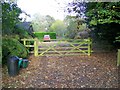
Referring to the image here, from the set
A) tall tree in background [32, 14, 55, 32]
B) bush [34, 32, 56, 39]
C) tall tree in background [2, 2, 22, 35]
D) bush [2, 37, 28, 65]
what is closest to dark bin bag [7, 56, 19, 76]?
bush [2, 37, 28, 65]

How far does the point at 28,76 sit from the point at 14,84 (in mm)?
585

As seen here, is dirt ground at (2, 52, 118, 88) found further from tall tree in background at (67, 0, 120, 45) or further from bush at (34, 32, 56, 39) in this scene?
tall tree in background at (67, 0, 120, 45)

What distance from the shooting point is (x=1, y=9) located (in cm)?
455

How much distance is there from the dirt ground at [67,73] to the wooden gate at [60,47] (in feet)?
1.14

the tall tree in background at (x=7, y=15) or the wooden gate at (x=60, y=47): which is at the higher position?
the tall tree in background at (x=7, y=15)

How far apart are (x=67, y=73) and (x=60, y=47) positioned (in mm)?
2244

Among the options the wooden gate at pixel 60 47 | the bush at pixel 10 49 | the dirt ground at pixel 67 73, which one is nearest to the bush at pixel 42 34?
the wooden gate at pixel 60 47

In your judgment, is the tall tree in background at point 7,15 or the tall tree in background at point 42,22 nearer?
the tall tree in background at point 7,15

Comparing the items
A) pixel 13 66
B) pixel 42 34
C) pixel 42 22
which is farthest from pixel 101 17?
pixel 42 34

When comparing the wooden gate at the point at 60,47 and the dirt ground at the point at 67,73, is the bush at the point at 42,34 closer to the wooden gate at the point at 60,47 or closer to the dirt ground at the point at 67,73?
the wooden gate at the point at 60,47

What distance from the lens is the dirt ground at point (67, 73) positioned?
399 centimetres

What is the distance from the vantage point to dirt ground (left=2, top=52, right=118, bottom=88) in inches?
157

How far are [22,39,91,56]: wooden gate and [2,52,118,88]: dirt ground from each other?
1.14ft

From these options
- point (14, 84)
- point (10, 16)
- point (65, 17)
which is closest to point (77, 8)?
point (65, 17)
